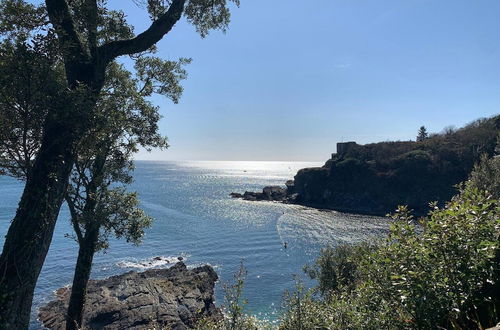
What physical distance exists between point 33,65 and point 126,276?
140 feet

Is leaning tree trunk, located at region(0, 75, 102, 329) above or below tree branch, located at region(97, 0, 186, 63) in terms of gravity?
below

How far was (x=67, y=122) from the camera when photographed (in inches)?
328

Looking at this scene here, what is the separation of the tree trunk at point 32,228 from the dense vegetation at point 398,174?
105111 mm

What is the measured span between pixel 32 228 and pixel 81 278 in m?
8.10

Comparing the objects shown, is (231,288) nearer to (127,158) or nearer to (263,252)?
(127,158)

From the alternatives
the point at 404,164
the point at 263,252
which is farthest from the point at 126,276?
the point at 404,164

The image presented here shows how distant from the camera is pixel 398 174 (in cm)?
11406

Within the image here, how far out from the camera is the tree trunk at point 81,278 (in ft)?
49.6

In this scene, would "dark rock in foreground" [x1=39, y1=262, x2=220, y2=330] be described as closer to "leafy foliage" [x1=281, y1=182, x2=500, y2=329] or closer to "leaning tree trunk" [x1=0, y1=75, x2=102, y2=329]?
"leaning tree trunk" [x1=0, y1=75, x2=102, y2=329]

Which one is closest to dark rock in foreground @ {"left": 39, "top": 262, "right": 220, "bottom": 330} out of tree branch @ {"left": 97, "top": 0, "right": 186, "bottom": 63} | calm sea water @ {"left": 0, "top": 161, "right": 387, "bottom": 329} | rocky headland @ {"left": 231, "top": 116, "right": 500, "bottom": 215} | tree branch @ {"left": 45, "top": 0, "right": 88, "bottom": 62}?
calm sea water @ {"left": 0, "top": 161, "right": 387, "bottom": 329}

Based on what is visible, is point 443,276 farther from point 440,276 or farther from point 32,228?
point 32,228

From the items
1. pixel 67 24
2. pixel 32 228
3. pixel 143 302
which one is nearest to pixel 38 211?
pixel 32 228

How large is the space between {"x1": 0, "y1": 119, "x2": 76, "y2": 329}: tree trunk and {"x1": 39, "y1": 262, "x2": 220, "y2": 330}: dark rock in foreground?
22.3m

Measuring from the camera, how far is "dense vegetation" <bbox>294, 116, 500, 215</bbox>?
105438 millimetres
